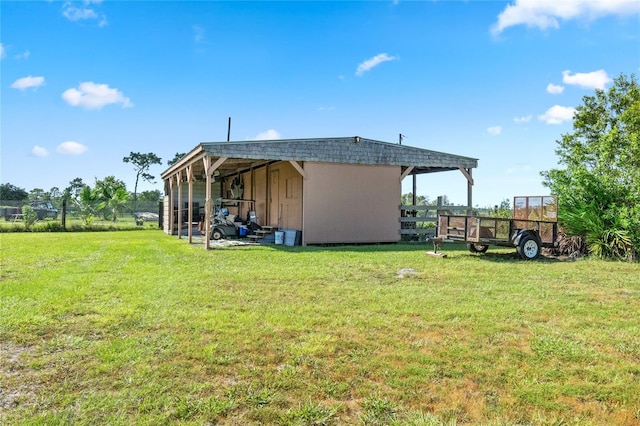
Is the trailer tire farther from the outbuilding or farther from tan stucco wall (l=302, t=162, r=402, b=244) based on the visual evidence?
tan stucco wall (l=302, t=162, r=402, b=244)

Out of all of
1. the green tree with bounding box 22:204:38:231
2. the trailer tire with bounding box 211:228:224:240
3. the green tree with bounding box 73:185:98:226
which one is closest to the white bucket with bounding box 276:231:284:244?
the trailer tire with bounding box 211:228:224:240

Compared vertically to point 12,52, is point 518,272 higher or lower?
lower

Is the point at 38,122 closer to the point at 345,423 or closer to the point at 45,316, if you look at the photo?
the point at 45,316

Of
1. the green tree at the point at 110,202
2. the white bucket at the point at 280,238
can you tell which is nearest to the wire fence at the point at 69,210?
the green tree at the point at 110,202

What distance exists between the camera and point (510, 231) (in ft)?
30.9

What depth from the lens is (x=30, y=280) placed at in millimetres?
6070

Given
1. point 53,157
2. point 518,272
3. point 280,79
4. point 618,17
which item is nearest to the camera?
point 518,272

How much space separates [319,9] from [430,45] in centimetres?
356

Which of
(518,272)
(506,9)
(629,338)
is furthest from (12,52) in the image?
(629,338)

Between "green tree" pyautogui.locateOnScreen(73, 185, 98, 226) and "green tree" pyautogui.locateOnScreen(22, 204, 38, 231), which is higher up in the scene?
"green tree" pyautogui.locateOnScreen(73, 185, 98, 226)

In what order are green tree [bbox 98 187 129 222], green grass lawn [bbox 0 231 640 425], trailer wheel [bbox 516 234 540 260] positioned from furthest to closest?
green tree [bbox 98 187 129 222], trailer wheel [bbox 516 234 540 260], green grass lawn [bbox 0 231 640 425]

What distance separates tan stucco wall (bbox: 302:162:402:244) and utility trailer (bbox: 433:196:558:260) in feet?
12.8

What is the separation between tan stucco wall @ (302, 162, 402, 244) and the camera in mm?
12625

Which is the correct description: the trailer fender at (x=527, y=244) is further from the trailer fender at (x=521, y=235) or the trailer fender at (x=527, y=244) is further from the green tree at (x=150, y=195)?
the green tree at (x=150, y=195)
